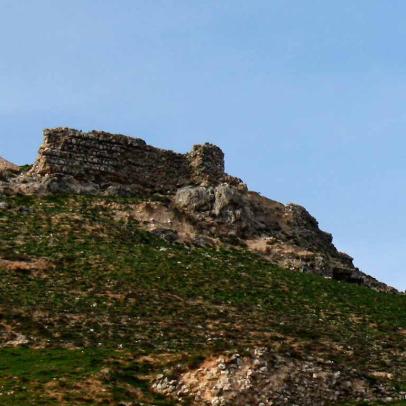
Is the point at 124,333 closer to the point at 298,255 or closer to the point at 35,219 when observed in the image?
the point at 35,219

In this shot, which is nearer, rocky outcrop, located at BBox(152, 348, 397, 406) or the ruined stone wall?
rocky outcrop, located at BBox(152, 348, 397, 406)

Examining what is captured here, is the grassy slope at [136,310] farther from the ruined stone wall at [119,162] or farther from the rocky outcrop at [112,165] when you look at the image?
the ruined stone wall at [119,162]

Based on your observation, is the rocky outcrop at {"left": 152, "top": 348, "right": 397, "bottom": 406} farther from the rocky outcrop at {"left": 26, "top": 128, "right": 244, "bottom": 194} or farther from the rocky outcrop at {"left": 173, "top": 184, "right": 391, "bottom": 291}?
the rocky outcrop at {"left": 26, "top": 128, "right": 244, "bottom": 194}

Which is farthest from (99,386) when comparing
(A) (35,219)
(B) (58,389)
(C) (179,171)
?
(C) (179,171)

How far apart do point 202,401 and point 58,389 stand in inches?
188

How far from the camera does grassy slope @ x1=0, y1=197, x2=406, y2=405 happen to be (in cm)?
3381

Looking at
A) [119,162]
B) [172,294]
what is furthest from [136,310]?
[119,162]

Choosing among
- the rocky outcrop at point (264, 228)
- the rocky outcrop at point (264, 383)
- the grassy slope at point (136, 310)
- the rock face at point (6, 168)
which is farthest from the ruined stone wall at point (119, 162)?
the rocky outcrop at point (264, 383)

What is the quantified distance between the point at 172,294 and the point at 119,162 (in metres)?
18.5

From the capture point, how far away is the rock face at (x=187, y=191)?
2309 inches

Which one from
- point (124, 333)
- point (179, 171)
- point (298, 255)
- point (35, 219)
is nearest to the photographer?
point (124, 333)

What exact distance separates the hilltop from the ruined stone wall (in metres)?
0.09

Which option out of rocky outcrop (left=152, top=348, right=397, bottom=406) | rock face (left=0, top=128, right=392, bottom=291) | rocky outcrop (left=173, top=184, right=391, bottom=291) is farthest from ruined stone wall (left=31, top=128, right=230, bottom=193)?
rocky outcrop (left=152, top=348, right=397, bottom=406)

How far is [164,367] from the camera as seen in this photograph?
34.2 meters
